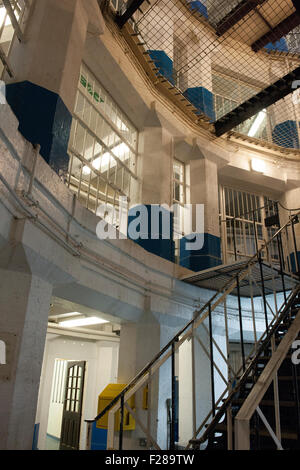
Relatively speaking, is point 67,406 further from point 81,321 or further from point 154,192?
point 154,192

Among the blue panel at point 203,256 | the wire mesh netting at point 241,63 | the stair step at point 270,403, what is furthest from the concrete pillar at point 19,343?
the wire mesh netting at point 241,63

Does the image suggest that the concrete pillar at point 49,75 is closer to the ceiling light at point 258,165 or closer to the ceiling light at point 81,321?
the ceiling light at point 81,321

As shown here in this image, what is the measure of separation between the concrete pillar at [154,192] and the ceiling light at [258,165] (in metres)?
3.84

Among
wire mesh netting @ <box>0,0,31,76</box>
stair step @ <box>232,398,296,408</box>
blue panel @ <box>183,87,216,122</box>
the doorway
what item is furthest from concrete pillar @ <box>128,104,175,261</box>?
the doorway

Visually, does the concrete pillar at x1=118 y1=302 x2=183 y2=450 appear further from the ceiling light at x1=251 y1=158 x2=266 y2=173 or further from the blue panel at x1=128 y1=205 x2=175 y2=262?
the ceiling light at x1=251 y1=158 x2=266 y2=173

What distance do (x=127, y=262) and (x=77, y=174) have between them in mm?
2416

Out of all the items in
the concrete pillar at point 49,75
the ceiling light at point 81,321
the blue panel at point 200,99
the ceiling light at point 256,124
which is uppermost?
the ceiling light at point 256,124

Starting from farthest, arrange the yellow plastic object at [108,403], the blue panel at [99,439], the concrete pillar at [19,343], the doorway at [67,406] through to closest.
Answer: the doorway at [67,406], the blue panel at [99,439], the yellow plastic object at [108,403], the concrete pillar at [19,343]

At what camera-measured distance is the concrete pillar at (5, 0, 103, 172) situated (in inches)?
206

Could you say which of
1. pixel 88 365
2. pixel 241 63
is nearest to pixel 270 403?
pixel 88 365

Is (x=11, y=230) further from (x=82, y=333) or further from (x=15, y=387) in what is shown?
(x=82, y=333)

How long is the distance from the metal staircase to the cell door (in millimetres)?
4193

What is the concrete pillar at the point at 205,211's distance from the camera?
9.80 meters

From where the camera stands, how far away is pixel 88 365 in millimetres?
12531
